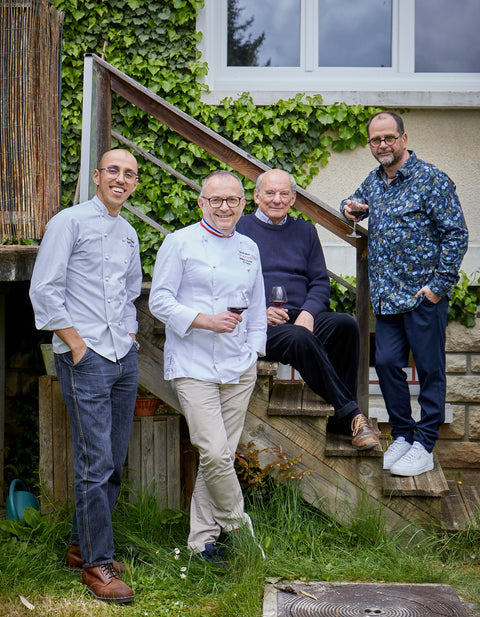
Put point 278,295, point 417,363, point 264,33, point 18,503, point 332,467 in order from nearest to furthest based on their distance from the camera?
point 278,295, point 332,467, point 417,363, point 18,503, point 264,33

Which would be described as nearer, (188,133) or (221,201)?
(221,201)

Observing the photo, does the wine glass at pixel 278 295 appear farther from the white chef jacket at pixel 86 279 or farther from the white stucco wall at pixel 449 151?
the white stucco wall at pixel 449 151

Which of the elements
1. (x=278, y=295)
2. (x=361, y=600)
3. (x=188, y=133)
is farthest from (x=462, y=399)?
(x=188, y=133)

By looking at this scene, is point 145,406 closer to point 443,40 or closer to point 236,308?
point 236,308

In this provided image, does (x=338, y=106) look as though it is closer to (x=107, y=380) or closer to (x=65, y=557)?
(x=107, y=380)

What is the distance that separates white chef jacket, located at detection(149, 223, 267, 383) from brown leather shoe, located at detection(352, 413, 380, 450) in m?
0.73

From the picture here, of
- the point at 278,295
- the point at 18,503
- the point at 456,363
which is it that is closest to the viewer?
the point at 278,295

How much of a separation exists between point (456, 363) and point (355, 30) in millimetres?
2815

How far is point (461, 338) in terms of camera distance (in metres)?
5.77

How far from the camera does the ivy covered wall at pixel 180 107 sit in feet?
19.5

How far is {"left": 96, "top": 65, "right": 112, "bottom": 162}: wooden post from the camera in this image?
430 centimetres

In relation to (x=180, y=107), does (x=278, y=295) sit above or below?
below

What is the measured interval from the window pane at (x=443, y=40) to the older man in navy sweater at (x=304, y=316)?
2575mm

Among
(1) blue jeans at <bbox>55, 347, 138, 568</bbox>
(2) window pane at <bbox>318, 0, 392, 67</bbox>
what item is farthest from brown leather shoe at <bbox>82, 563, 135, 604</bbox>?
(2) window pane at <bbox>318, 0, 392, 67</bbox>
